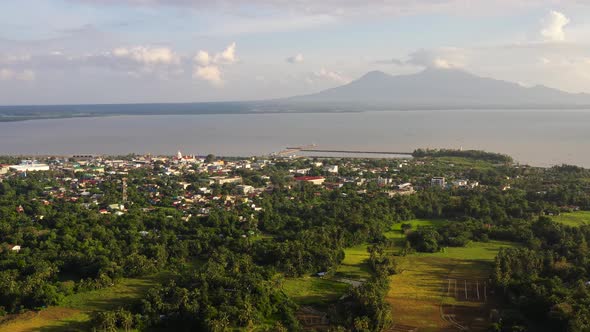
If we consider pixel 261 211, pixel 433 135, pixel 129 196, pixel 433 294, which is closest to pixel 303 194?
pixel 261 211

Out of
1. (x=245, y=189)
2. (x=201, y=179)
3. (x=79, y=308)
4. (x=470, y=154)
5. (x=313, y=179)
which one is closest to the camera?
(x=79, y=308)

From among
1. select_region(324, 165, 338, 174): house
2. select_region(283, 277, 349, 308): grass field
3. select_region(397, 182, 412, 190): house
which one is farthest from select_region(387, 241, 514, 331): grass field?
select_region(324, 165, 338, 174): house

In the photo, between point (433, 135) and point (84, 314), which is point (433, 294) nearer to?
point (84, 314)

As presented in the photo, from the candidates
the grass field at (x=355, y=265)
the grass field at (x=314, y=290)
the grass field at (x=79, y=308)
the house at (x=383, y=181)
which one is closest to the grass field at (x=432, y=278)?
the grass field at (x=355, y=265)

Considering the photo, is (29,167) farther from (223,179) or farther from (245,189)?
(245,189)

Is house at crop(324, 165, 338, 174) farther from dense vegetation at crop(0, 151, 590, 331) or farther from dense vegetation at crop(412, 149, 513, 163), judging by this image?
dense vegetation at crop(412, 149, 513, 163)

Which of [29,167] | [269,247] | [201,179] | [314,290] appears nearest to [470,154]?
[201,179]
